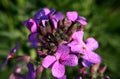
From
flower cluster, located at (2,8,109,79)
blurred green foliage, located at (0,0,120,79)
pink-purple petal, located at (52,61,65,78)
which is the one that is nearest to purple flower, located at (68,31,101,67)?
flower cluster, located at (2,8,109,79)

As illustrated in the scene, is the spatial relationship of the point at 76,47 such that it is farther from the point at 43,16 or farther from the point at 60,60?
the point at 43,16

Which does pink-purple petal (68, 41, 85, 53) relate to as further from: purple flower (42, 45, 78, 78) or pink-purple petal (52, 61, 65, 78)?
pink-purple petal (52, 61, 65, 78)

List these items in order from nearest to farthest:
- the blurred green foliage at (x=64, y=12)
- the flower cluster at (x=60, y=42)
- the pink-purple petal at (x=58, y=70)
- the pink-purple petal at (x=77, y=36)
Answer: the pink-purple petal at (x=58, y=70)
the flower cluster at (x=60, y=42)
the pink-purple petal at (x=77, y=36)
the blurred green foliage at (x=64, y=12)

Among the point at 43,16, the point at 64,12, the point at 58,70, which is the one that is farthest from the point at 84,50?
the point at 64,12

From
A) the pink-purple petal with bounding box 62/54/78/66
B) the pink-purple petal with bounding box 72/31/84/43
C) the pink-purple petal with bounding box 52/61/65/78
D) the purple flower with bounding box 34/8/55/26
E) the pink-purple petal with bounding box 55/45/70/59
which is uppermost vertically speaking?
the purple flower with bounding box 34/8/55/26

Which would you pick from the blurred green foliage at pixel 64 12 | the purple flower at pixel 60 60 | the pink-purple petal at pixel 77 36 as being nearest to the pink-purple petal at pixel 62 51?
the purple flower at pixel 60 60

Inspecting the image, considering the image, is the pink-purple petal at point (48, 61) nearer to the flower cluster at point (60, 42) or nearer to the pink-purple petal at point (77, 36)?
the flower cluster at point (60, 42)
